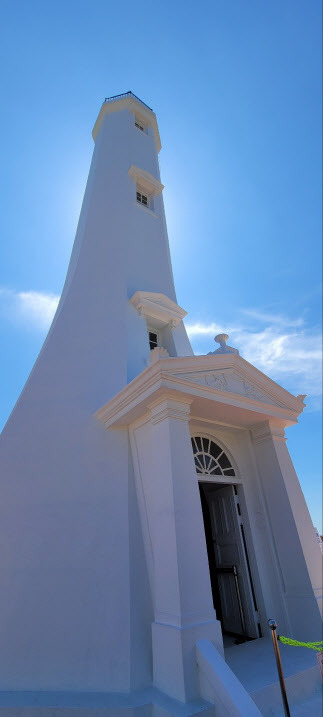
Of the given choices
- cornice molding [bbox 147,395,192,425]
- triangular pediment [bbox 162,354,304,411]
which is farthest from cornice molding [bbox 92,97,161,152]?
cornice molding [bbox 147,395,192,425]

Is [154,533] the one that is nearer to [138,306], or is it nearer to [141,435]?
[141,435]

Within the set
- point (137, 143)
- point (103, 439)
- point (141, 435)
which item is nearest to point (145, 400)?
point (141, 435)

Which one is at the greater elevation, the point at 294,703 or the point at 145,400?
the point at 145,400

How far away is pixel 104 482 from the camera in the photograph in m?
5.41

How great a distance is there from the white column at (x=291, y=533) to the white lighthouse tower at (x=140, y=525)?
0.03m

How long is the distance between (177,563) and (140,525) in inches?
47.4

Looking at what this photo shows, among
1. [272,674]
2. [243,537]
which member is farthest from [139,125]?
[272,674]

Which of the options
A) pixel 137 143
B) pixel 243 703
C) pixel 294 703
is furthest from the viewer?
pixel 137 143

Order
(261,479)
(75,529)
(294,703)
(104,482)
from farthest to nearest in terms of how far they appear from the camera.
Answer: (261,479), (104,482), (75,529), (294,703)

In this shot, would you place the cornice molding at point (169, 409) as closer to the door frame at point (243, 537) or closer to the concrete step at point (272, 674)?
the door frame at point (243, 537)

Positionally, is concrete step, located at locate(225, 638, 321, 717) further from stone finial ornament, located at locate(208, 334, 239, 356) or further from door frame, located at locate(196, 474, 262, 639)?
stone finial ornament, located at locate(208, 334, 239, 356)

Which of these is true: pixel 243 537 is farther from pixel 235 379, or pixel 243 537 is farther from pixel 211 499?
pixel 235 379

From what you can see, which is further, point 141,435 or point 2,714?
point 141,435

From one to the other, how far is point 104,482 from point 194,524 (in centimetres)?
168
